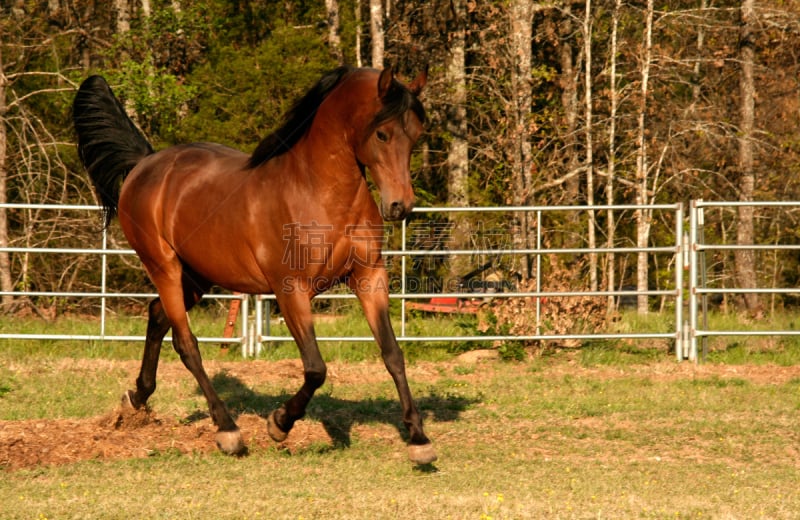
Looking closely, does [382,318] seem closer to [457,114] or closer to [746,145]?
[457,114]

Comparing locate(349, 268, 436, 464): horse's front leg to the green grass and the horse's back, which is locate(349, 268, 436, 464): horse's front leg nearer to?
the green grass

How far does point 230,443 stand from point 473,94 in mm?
12760

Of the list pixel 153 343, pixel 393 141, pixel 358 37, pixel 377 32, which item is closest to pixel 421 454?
pixel 393 141

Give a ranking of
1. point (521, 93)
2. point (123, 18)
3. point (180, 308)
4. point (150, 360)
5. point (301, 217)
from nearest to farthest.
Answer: point (301, 217) → point (180, 308) → point (150, 360) → point (521, 93) → point (123, 18)

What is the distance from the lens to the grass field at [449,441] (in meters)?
4.49

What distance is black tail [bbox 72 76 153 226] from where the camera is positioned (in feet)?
23.6

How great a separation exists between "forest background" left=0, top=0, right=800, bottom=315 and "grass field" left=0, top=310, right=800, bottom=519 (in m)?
5.37

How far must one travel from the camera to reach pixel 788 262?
69.8ft

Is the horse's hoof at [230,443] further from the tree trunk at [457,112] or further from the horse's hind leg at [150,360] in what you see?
the tree trunk at [457,112]

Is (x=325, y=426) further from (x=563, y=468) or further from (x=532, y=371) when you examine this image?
(x=532, y=371)

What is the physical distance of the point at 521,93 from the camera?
1520 centimetres

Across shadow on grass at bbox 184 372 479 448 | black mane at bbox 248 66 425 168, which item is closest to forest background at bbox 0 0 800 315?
shadow on grass at bbox 184 372 479 448

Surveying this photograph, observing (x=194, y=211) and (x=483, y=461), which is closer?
(x=483, y=461)

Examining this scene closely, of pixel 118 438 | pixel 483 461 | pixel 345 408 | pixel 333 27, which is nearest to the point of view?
pixel 483 461
